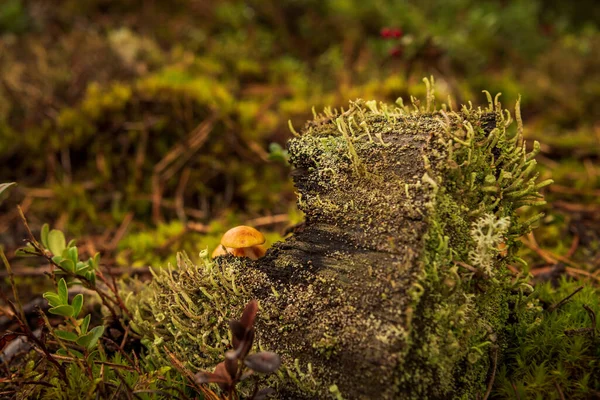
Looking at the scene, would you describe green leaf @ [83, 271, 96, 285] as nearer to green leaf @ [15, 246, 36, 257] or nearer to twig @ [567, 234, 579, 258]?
green leaf @ [15, 246, 36, 257]

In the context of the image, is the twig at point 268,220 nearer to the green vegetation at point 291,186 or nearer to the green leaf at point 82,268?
the green vegetation at point 291,186

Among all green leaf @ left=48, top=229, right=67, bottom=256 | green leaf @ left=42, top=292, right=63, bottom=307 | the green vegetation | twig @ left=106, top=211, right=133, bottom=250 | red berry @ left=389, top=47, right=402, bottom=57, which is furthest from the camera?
red berry @ left=389, top=47, right=402, bottom=57

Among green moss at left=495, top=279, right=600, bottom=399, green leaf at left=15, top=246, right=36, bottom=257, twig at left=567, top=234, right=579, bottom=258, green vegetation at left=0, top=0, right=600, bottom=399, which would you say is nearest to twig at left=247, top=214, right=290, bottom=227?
green vegetation at left=0, top=0, right=600, bottom=399

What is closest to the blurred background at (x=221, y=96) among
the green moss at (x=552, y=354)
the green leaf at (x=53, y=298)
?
the green moss at (x=552, y=354)

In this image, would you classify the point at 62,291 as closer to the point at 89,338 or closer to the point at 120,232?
the point at 89,338

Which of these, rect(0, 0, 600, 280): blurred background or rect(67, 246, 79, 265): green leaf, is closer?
rect(67, 246, 79, 265): green leaf
